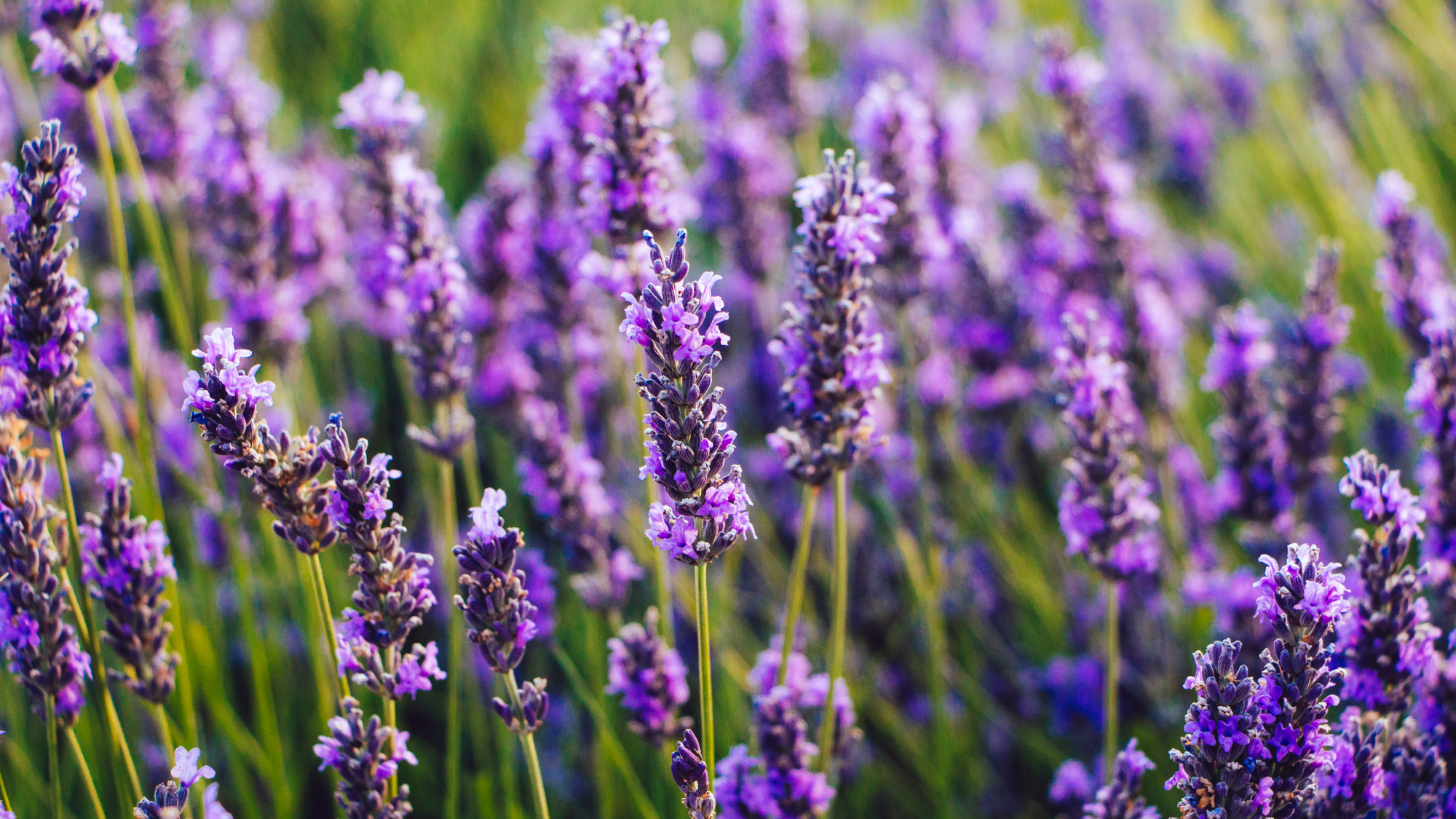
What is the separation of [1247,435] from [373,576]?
1.99m

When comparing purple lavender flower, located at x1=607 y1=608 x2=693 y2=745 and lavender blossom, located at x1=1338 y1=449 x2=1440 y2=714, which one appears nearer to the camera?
lavender blossom, located at x1=1338 y1=449 x2=1440 y2=714

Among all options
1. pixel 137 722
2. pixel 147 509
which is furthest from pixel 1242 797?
pixel 137 722

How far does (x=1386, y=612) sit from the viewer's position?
156 centimetres

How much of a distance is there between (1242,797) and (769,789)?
0.74 meters

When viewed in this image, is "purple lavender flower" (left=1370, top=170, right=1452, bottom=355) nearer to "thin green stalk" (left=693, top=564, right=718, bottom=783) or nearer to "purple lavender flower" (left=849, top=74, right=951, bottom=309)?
"purple lavender flower" (left=849, top=74, right=951, bottom=309)

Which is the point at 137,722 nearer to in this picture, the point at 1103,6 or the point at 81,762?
the point at 81,762

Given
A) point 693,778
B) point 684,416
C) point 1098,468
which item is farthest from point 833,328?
point 693,778

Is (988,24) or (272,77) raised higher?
(272,77)

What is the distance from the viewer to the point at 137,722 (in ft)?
8.61

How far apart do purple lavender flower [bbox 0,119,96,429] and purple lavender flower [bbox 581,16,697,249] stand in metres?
0.87

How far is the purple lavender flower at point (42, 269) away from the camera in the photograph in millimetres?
1520

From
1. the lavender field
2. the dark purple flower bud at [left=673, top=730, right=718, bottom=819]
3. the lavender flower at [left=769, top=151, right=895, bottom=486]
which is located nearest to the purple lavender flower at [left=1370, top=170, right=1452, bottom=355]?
the lavender field

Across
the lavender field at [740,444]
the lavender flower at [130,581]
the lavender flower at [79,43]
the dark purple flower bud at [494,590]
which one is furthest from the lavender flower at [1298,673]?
the lavender flower at [79,43]

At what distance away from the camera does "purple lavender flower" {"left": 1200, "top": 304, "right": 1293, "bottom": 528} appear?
2344 mm
